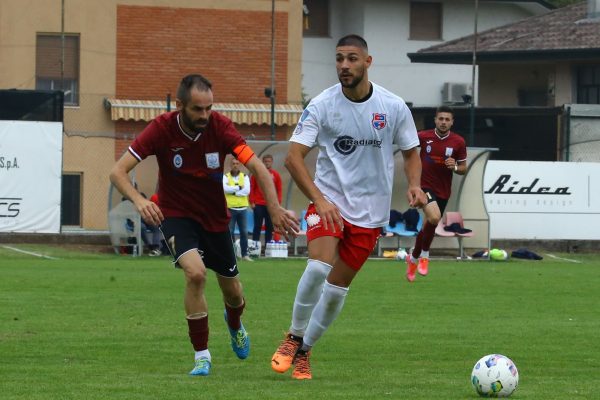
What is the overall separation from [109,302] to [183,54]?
22.5m

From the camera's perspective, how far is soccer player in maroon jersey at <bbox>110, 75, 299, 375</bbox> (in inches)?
354

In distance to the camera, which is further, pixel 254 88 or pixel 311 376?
pixel 254 88

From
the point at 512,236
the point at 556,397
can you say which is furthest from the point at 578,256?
the point at 556,397

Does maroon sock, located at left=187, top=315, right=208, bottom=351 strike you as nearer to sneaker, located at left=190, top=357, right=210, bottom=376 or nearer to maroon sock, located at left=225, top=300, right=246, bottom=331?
sneaker, located at left=190, top=357, right=210, bottom=376

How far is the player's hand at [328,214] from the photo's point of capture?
8836mm

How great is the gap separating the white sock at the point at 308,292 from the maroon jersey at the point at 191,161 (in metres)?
0.77

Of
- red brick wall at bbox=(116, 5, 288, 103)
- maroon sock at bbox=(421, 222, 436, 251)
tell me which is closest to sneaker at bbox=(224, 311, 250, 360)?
maroon sock at bbox=(421, 222, 436, 251)

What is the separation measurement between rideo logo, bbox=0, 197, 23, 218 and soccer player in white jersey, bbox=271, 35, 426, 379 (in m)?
18.3

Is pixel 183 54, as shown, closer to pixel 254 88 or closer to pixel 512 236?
pixel 254 88

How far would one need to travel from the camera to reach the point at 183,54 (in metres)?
37.0

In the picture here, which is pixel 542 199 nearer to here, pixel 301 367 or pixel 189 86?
pixel 301 367

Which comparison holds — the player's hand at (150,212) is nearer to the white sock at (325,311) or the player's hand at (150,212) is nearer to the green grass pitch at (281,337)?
the green grass pitch at (281,337)

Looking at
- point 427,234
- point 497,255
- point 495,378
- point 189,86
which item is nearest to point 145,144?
point 189,86

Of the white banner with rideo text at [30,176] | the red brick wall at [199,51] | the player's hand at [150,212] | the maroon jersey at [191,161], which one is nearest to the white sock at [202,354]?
the maroon jersey at [191,161]
